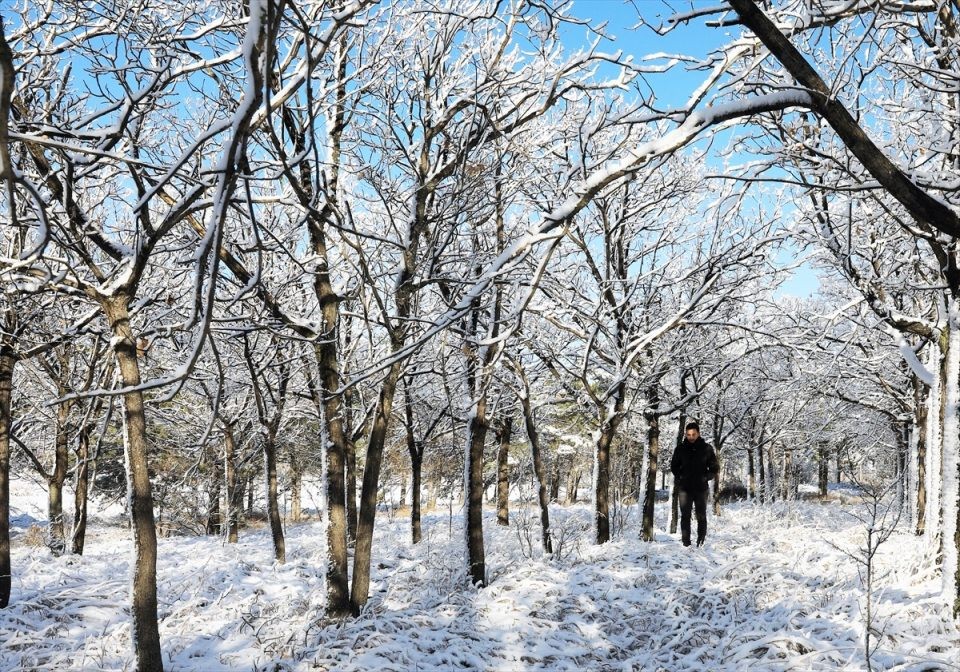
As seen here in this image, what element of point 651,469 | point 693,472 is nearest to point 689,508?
point 693,472

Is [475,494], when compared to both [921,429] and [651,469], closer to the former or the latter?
[651,469]

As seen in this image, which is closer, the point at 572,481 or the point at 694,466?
the point at 694,466

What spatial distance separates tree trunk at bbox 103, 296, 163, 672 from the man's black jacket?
5811 millimetres

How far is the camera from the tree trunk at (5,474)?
6223 millimetres

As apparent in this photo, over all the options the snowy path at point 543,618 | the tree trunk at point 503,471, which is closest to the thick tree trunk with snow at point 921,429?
the snowy path at point 543,618

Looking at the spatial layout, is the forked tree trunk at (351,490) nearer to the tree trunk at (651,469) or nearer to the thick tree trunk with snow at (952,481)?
the tree trunk at (651,469)

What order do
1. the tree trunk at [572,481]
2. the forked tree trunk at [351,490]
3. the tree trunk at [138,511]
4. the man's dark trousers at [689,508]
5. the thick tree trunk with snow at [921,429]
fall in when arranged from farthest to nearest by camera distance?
the tree trunk at [572,481], the thick tree trunk with snow at [921,429], the forked tree trunk at [351,490], the man's dark trousers at [689,508], the tree trunk at [138,511]

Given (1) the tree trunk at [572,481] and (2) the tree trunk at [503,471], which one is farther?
(1) the tree trunk at [572,481]

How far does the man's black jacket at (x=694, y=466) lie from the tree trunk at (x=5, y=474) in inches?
293

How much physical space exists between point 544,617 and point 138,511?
345 cm

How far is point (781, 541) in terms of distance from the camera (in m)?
7.79

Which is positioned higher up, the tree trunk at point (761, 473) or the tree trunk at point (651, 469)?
the tree trunk at point (651, 469)

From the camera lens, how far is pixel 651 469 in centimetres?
1062

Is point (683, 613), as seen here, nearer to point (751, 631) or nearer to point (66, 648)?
point (751, 631)
